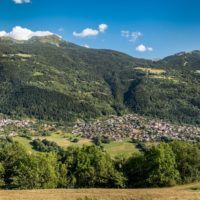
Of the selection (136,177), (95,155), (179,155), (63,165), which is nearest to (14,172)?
(63,165)

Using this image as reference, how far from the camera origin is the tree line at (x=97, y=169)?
8162 cm

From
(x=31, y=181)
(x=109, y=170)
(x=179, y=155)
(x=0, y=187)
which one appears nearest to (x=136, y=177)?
(x=109, y=170)

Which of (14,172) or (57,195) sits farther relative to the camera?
(14,172)

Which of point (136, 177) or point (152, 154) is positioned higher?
point (152, 154)

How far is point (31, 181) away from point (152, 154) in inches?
1015

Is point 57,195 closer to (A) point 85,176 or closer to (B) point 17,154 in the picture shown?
(A) point 85,176

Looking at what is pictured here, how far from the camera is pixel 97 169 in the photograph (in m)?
86.3

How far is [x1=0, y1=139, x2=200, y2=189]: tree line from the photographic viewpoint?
3214 inches

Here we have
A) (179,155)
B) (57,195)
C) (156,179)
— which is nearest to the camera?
(57,195)

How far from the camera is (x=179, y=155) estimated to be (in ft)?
302

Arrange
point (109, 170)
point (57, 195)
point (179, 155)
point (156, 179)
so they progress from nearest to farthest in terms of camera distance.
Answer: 1. point (57, 195)
2. point (156, 179)
3. point (109, 170)
4. point (179, 155)

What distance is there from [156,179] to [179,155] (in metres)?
13.4

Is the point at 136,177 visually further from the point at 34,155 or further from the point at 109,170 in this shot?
the point at 34,155

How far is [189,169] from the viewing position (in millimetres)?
90000
